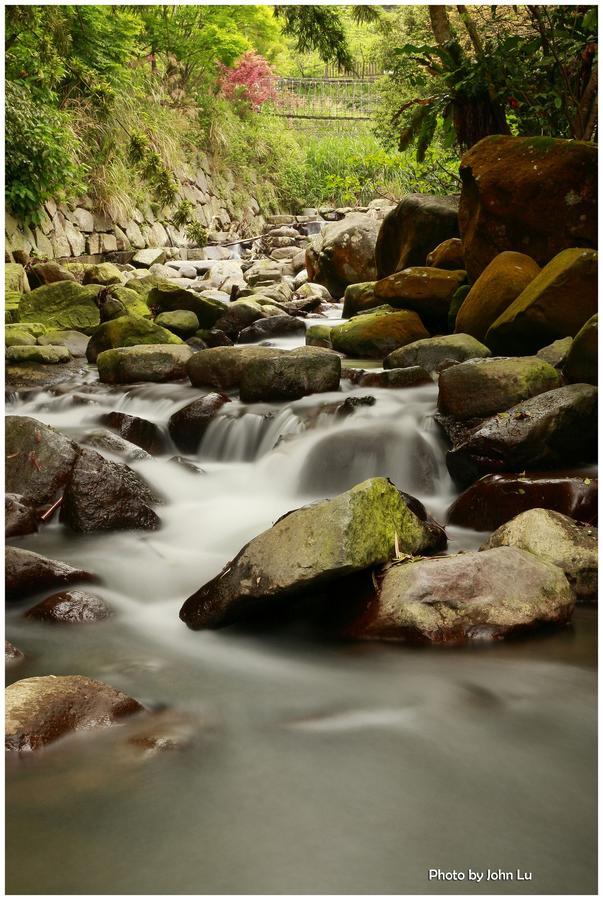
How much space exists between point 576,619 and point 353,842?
1.80 meters

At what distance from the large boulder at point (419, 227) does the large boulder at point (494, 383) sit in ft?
16.8

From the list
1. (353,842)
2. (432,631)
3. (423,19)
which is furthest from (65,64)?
(353,842)

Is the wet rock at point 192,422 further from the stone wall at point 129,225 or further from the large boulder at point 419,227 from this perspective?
the stone wall at point 129,225

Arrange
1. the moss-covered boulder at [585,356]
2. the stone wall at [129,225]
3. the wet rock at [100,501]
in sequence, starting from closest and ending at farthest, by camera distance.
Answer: the wet rock at [100,501] → the moss-covered boulder at [585,356] → the stone wall at [129,225]

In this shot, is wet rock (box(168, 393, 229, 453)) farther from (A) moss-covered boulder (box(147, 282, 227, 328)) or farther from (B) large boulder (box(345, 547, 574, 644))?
(A) moss-covered boulder (box(147, 282, 227, 328))

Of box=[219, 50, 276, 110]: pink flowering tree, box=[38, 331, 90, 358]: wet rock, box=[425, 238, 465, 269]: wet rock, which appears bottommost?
box=[38, 331, 90, 358]: wet rock

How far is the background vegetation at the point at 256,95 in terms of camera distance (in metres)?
8.66

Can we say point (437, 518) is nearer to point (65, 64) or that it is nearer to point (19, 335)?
point (19, 335)

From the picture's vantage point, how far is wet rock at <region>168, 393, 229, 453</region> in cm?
672

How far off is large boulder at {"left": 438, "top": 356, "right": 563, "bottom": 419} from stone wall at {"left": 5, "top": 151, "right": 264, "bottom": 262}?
965 cm

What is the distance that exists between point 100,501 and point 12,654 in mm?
1698

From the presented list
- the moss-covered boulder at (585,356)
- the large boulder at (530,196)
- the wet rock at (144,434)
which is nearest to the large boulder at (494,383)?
the moss-covered boulder at (585,356)

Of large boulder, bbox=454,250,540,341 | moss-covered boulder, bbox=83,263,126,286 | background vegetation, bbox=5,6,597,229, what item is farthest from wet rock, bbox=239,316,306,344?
large boulder, bbox=454,250,540,341

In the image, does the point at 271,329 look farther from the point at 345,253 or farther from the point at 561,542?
the point at 561,542
